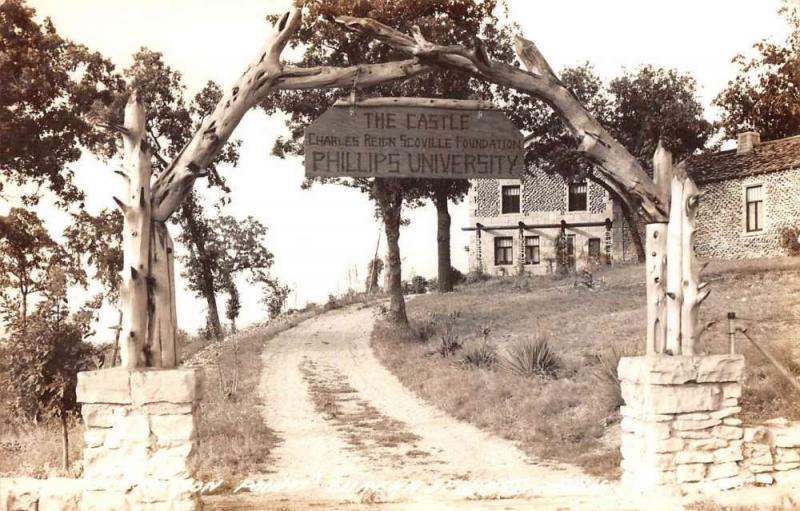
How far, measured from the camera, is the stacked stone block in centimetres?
691

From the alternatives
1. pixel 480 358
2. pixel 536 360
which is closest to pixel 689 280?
pixel 536 360

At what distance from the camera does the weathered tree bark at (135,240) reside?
6219 mm

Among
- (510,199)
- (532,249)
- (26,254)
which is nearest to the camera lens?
(26,254)

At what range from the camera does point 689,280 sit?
272 inches

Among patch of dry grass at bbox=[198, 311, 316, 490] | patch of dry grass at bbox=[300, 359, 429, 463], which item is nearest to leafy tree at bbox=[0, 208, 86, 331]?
patch of dry grass at bbox=[198, 311, 316, 490]

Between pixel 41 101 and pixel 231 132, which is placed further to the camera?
pixel 41 101

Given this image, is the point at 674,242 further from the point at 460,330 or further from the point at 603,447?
the point at 460,330

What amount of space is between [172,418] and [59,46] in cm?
1414

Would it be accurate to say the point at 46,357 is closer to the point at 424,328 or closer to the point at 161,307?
the point at 161,307

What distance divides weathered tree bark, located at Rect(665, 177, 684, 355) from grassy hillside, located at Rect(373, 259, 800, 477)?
1.92 metres

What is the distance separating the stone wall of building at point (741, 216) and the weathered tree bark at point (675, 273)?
67.7ft

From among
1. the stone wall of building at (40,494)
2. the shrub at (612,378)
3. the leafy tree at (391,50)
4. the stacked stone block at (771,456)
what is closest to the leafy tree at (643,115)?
the leafy tree at (391,50)

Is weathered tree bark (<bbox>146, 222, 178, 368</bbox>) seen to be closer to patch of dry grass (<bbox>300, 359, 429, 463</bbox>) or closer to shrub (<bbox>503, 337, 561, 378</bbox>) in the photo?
patch of dry grass (<bbox>300, 359, 429, 463</bbox>)

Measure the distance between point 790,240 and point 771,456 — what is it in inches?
817
